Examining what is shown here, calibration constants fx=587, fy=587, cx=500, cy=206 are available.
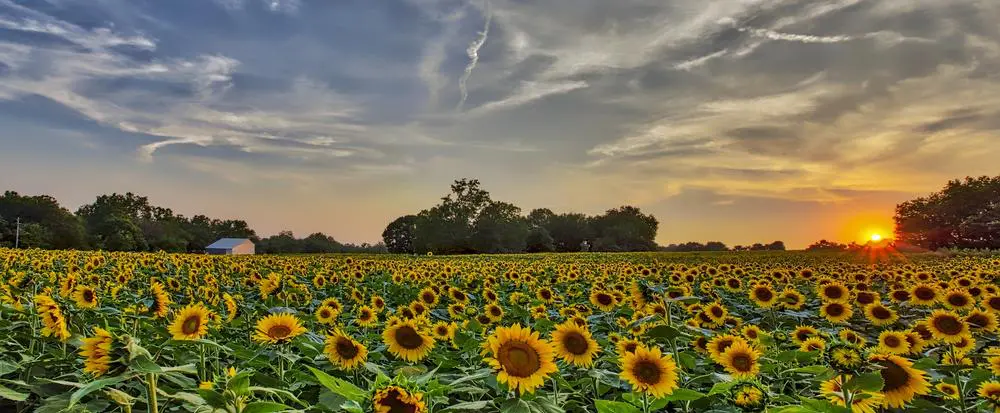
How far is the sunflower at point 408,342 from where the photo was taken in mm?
3186

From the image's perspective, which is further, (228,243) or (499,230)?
(228,243)

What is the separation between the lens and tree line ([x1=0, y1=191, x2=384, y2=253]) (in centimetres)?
5116

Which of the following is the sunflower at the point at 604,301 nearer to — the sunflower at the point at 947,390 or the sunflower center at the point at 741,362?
the sunflower center at the point at 741,362

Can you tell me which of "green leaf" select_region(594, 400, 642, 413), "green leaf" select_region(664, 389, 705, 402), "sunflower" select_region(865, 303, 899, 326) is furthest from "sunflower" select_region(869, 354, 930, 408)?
"sunflower" select_region(865, 303, 899, 326)

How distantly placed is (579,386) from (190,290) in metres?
5.02

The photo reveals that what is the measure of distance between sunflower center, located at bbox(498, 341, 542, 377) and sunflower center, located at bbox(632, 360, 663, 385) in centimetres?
53

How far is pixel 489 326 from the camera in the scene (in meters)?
5.04

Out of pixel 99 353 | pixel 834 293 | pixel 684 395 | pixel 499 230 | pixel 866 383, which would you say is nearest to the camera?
pixel 99 353

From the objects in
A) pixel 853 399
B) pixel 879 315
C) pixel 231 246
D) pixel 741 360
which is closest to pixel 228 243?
pixel 231 246

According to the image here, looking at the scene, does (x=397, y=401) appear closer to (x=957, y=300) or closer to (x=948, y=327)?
(x=948, y=327)

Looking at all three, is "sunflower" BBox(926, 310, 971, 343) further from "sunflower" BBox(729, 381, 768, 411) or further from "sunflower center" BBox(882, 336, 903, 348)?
"sunflower" BBox(729, 381, 768, 411)

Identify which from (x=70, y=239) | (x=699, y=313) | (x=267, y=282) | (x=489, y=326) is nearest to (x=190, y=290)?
(x=267, y=282)

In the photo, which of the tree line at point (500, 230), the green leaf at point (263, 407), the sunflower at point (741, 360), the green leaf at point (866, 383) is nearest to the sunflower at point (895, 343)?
the sunflower at point (741, 360)

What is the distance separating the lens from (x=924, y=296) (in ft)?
21.2
